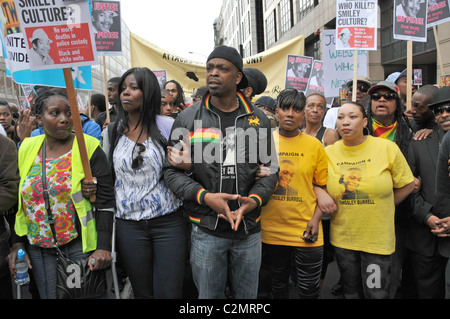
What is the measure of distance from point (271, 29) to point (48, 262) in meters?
31.0

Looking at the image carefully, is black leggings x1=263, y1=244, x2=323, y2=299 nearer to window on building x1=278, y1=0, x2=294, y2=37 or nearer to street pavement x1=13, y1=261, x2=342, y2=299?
street pavement x1=13, y1=261, x2=342, y2=299

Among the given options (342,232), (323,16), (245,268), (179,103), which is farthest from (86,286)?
(323,16)

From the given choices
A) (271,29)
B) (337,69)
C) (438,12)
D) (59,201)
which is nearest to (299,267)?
(59,201)

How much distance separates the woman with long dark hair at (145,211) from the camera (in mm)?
2250

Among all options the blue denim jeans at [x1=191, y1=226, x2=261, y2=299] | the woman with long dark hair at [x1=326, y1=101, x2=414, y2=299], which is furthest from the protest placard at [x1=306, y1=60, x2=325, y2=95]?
the blue denim jeans at [x1=191, y1=226, x2=261, y2=299]

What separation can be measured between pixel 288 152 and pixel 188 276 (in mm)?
1475

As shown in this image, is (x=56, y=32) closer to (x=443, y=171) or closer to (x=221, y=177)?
(x=221, y=177)

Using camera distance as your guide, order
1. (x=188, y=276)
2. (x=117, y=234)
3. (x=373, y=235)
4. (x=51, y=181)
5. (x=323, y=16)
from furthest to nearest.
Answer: (x=323, y=16), (x=188, y=276), (x=373, y=235), (x=117, y=234), (x=51, y=181)

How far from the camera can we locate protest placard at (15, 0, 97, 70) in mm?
2076

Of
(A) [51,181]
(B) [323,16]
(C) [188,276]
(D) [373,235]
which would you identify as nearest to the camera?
(A) [51,181]

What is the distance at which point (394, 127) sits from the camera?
3188mm

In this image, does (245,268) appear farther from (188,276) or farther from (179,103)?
(179,103)

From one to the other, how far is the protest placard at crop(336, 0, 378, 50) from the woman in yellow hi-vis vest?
3.97m
